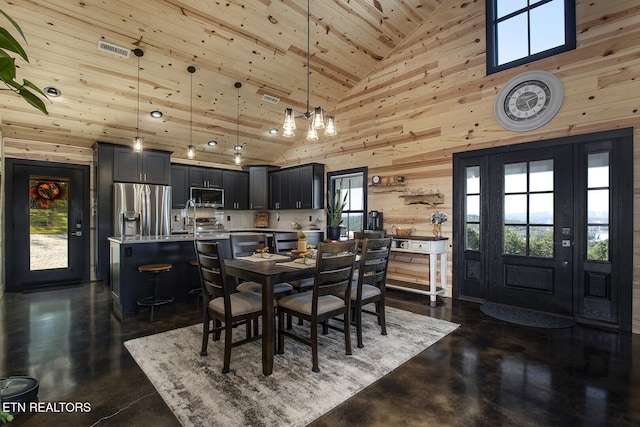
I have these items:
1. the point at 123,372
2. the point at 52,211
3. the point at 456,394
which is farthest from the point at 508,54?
the point at 52,211

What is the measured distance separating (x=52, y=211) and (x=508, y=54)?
7.59 metres

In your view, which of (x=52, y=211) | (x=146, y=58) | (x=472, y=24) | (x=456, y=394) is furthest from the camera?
(x=52, y=211)

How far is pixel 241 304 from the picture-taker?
2600 mm

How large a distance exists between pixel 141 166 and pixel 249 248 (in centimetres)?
369

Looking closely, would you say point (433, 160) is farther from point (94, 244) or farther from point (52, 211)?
point (52, 211)

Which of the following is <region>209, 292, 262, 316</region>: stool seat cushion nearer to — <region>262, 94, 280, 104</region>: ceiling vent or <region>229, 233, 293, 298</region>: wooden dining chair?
<region>229, 233, 293, 298</region>: wooden dining chair

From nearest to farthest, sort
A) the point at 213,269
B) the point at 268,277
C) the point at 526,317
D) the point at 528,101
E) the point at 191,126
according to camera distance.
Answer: the point at 268,277 < the point at 213,269 < the point at 526,317 < the point at 528,101 < the point at 191,126

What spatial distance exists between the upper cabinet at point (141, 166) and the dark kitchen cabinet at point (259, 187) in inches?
78.2

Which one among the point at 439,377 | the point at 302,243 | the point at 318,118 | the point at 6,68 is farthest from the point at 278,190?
the point at 6,68

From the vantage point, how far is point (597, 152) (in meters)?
3.54

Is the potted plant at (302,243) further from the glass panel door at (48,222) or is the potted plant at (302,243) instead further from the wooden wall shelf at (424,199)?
the glass panel door at (48,222)

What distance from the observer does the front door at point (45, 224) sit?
517 centimetres

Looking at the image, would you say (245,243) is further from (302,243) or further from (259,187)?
(259,187)

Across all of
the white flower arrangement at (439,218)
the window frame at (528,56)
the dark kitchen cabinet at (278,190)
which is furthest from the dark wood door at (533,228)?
the dark kitchen cabinet at (278,190)
